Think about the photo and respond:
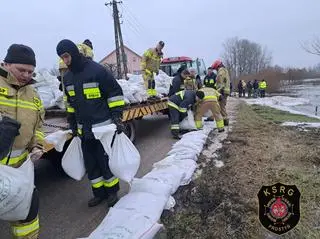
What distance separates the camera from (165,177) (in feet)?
13.3

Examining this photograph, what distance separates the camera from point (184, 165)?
4762mm

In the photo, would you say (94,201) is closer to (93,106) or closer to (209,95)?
(93,106)

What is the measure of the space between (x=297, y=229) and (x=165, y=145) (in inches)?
162

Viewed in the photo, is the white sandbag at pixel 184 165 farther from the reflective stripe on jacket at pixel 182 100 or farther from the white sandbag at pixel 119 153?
the reflective stripe on jacket at pixel 182 100

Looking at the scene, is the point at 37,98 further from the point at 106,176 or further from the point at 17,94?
the point at 106,176

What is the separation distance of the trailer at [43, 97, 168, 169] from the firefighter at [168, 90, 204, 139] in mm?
422

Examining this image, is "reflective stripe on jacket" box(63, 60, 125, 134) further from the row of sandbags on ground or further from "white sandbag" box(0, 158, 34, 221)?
"white sandbag" box(0, 158, 34, 221)

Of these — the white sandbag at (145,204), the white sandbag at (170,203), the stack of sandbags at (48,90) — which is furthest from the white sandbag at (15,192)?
the stack of sandbags at (48,90)

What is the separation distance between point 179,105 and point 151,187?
13.9 feet

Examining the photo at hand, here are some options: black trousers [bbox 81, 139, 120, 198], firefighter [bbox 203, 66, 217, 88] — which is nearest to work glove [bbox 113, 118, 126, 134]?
black trousers [bbox 81, 139, 120, 198]

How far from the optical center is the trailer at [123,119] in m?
4.80

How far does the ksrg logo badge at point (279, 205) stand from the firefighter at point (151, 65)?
6443 mm

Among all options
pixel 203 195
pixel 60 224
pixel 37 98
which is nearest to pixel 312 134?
pixel 203 195

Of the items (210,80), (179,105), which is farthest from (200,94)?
(210,80)
